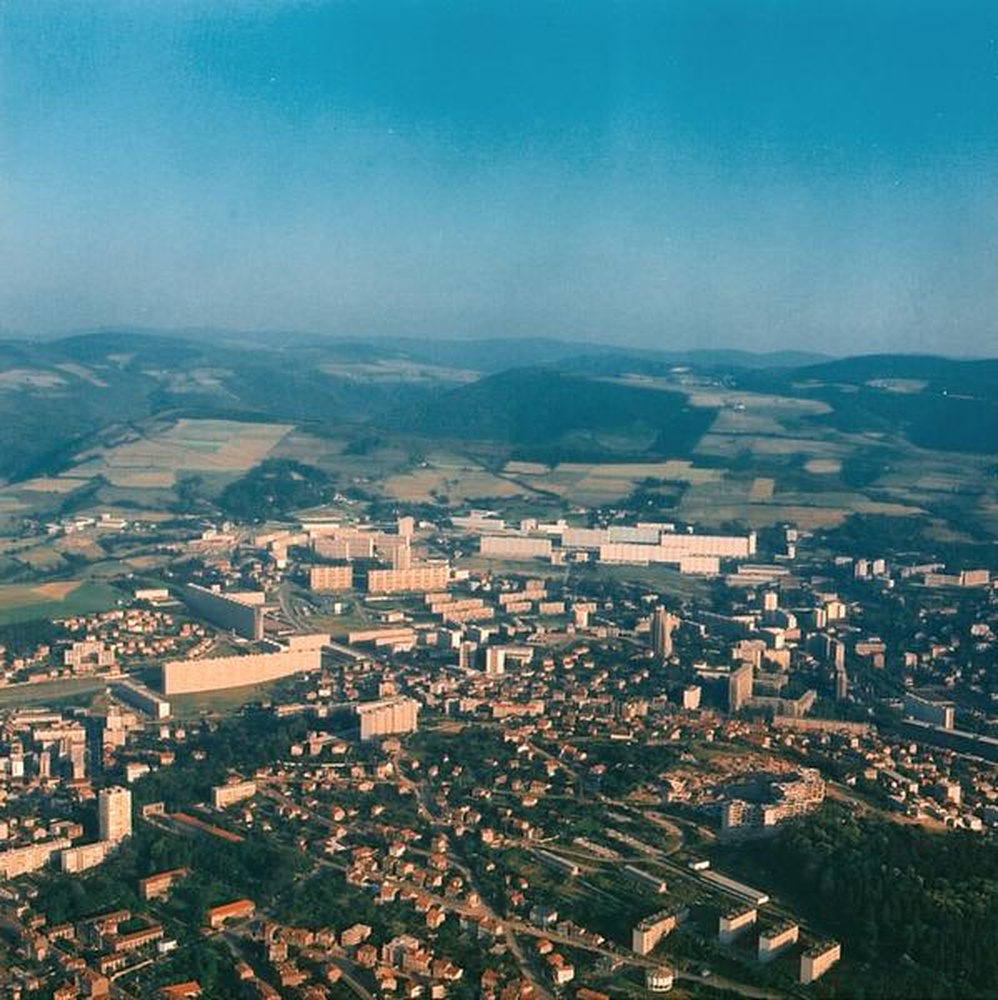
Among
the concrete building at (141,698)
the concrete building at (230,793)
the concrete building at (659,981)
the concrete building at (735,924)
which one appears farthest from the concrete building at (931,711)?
the concrete building at (141,698)

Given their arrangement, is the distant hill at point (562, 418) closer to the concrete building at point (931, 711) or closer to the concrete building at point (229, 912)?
the concrete building at point (931, 711)

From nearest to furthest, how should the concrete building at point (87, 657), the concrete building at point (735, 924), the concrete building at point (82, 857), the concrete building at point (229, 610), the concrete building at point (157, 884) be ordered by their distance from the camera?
1. the concrete building at point (735, 924)
2. the concrete building at point (157, 884)
3. the concrete building at point (82, 857)
4. the concrete building at point (87, 657)
5. the concrete building at point (229, 610)

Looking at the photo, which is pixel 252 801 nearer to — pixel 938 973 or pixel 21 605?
pixel 938 973

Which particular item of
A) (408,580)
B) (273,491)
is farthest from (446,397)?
(408,580)

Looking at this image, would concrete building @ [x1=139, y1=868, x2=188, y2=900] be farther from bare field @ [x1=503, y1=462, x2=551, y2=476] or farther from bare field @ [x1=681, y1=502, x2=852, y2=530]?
bare field @ [x1=503, y1=462, x2=551, y2=476]

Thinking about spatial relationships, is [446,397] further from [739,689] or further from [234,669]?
[739,689]

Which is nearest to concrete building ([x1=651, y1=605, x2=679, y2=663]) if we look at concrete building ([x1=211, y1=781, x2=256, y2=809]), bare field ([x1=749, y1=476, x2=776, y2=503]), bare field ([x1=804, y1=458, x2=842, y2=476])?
concrete building ([x1=211, y1=781, x2=256, y2=809])
